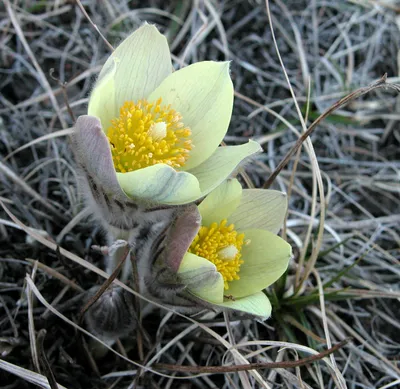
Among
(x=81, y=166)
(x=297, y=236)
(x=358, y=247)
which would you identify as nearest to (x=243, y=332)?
(x=297, y=236)

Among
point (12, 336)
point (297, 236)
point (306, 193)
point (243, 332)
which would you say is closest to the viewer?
point (12, 336)

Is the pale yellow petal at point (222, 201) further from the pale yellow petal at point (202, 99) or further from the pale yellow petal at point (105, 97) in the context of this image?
the pale yellow petal at point (105, 97)

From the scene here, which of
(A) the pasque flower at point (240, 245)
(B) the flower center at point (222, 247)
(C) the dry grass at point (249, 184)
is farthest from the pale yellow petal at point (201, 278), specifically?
(C) the dry grass at point (249, 184)

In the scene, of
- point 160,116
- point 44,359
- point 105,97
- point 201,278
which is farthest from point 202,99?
point 44,359

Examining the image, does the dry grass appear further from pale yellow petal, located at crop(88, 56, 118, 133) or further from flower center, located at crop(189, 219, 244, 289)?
pale yellow petal, located at crop(88, 56, 118, 133)

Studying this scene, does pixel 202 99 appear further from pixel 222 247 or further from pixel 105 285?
pixel 105 285

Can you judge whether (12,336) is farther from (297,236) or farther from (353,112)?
(353,112)

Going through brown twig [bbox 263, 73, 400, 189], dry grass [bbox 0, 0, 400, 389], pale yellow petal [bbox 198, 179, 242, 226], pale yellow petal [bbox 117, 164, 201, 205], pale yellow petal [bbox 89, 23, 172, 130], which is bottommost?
dry grass [bbox 0, 0, 400, 389]

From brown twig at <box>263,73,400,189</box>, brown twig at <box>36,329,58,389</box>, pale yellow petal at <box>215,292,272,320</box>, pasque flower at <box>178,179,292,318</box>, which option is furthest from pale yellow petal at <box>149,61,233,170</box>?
brown twig at <box>36,329,58,389</box>
